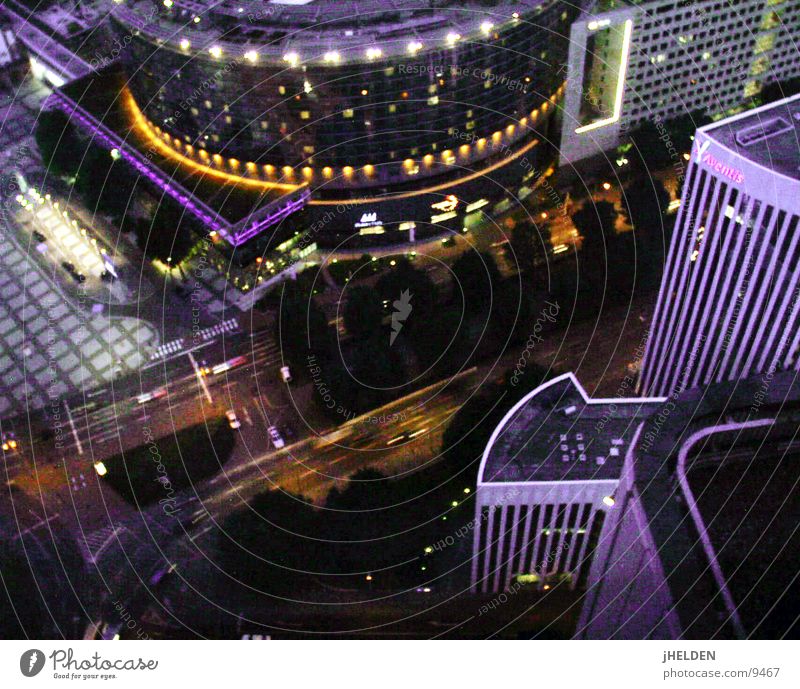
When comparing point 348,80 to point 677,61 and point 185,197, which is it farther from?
point 677,61

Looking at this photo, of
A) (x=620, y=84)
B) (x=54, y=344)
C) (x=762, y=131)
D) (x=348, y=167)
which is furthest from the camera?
(x=620, y=84)

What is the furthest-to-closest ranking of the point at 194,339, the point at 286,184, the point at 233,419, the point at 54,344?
the point at 286,184
the point at 54,344
the point at 194,339
the point at 233,419

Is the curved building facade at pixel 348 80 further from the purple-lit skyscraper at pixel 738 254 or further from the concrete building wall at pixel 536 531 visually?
the concrete building wall at pixel 536 531

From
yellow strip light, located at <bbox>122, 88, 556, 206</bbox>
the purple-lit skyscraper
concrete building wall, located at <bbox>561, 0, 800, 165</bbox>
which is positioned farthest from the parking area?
concrete building wall, located at <bbox>561, 0, 800, 165</bbox>

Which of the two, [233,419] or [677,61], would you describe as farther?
[677,61]

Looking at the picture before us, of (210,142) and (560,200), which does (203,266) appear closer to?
(210,142)

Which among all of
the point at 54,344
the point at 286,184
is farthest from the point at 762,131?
the point at 54,344
